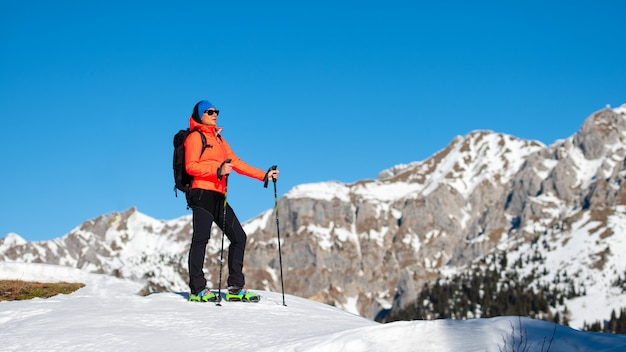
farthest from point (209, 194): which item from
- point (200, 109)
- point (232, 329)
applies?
point (232, 329)

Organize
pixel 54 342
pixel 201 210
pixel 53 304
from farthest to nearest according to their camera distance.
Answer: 1. pixel 201 210
2. pixel 53 304
3. pixel 54 342

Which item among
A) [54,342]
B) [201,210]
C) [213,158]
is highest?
[213,158]

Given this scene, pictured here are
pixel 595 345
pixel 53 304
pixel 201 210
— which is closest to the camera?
pixel 595 345

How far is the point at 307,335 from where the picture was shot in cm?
930

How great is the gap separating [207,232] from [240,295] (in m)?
1.40

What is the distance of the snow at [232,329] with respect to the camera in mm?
7688

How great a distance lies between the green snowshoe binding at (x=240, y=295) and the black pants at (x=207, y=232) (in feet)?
0.38

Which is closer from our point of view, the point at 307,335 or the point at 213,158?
the point at 307,335

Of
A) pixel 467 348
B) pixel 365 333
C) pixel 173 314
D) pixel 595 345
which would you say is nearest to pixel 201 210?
pixel 173 314

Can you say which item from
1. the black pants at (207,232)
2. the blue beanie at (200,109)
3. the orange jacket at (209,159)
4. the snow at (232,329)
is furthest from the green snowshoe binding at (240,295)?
the blue beanie at (200,109)

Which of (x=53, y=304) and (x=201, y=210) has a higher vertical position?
(x=201, y=210)

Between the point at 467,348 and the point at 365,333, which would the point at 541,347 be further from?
the point at 365,333

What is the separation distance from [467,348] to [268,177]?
7.32 meters

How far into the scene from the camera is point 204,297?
1308cm
